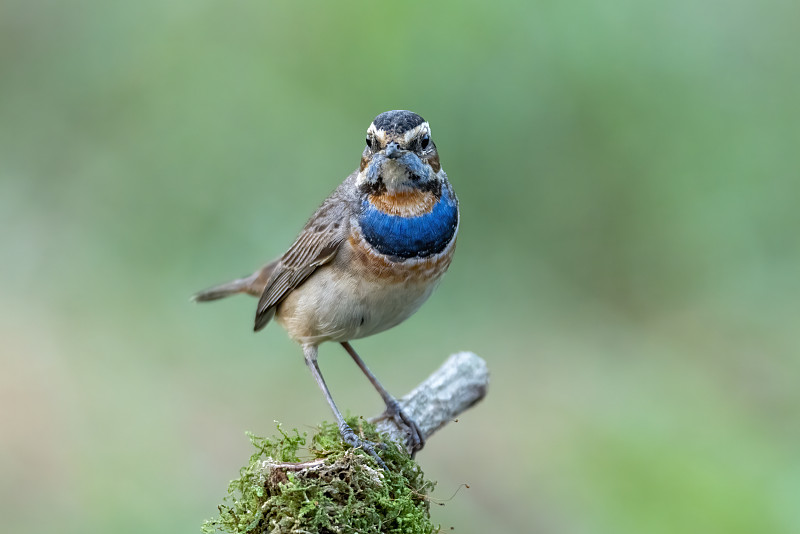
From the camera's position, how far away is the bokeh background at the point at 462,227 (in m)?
7.91

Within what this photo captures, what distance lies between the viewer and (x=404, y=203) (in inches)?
195

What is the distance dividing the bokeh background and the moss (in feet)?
11.2

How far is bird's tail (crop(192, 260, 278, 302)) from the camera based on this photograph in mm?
6219

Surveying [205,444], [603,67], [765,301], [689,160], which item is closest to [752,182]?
[689,160]

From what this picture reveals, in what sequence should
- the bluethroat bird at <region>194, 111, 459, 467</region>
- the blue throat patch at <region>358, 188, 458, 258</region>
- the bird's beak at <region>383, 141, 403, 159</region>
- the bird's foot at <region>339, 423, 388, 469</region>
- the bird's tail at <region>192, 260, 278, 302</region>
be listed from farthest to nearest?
the bird's tail at <region>192, 260, 278, 302</region> → the blue throat patch at <region>358, 188, 458, 258</region> → the bluethroat bird at <region>194, 111, 459, 467</region> → the bird's beak at <region>383, 141, 403, 159</region> → the bird's foot at <region>339, 423, 388, 469</region>

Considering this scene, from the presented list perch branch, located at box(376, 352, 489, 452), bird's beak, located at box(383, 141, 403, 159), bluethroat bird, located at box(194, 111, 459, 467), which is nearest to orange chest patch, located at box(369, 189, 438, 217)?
bluethroat bird, located at box(194, 111, 459, 467)

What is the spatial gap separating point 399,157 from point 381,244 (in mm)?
526

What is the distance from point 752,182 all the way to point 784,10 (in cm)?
172

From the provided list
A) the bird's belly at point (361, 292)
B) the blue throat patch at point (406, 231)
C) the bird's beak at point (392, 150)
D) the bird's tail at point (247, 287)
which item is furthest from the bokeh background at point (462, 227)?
the bird's beak at point (392, 150)

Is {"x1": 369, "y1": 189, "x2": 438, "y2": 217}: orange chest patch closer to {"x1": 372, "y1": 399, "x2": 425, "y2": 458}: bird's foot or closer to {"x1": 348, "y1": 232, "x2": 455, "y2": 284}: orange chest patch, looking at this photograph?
{"x1": 348, "y1": 232, "x2": 455, "y2": 284}: orange chest patch

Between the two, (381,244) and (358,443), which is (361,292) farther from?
(358,443)

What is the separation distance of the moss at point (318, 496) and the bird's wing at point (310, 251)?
1.32 m

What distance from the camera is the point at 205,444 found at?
7.81m

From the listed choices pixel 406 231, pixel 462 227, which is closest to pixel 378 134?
pixel 406 231
